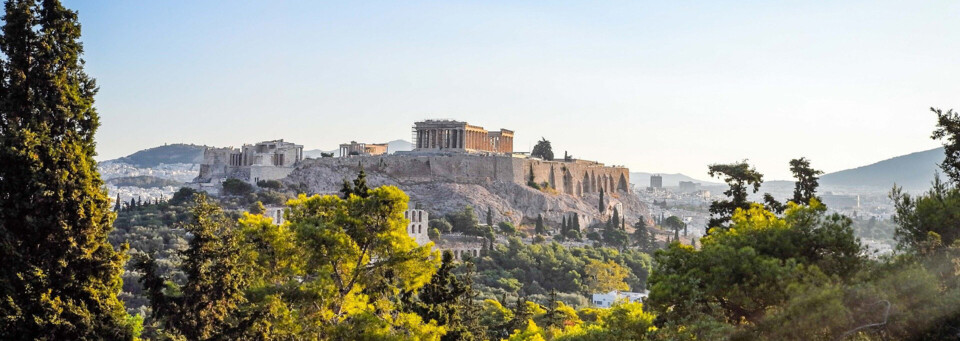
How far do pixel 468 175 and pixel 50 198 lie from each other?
Result: 71.5 m

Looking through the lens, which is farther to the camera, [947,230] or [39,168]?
[947,230]

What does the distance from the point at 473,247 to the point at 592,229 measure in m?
24.2

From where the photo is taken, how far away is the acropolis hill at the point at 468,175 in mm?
78812

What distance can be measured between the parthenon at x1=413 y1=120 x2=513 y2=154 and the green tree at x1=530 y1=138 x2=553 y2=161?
20.6 feet

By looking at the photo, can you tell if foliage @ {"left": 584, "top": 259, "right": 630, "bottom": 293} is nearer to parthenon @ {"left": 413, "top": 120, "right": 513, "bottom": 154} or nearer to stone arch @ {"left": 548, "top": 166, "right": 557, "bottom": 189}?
parthenon @ {"left": 413, "top": 120, "right": 513, "bottom": 154}

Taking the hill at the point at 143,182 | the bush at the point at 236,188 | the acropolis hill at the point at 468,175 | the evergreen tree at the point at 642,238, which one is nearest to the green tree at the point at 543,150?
the acropolis hill at the point at 468,175

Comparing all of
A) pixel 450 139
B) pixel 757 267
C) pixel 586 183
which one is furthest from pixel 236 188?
pixel 757 267

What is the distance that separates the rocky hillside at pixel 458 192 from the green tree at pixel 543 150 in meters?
9.53

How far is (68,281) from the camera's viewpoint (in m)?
13.7

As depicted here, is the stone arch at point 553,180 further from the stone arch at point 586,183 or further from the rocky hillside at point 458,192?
the stone arch at point 586,183

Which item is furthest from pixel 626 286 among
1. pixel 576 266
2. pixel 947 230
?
pixel 947 230

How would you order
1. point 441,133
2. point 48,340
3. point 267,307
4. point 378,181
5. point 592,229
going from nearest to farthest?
1. point 48,340
2. point 267,307
3. point 378,181
4. point 592,229
5. point 441,133

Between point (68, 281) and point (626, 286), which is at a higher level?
point (68, 281)

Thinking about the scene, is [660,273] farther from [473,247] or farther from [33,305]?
[473,247]
